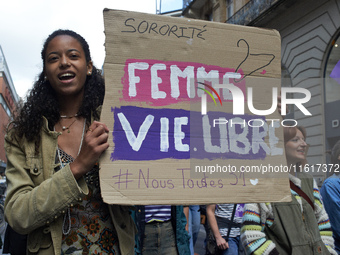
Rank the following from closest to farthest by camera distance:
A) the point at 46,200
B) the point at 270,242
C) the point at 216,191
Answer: the point at 46,200 → the point at 216,191 → the point at 270,242

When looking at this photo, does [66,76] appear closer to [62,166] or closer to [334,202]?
[62,166]

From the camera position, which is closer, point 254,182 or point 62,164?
point 62,164

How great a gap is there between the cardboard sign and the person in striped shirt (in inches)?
25.7

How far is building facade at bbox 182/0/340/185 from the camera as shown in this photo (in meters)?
9.27

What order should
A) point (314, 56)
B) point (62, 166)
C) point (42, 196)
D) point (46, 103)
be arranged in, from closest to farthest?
point (42, 196) < point (62, 166) < point (46, 103) < point (314, 56)

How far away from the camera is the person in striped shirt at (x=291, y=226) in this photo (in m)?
2.42

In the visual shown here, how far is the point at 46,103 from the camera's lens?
1.83 meters

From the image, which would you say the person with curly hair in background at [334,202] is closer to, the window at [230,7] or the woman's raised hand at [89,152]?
the woman's raised hand at [89,152]

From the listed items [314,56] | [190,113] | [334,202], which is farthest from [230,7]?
[190,113]

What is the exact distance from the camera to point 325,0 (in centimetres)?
1030

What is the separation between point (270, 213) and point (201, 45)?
4.27ft

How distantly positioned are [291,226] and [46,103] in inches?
68.9

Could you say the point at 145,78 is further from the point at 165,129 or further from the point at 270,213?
the point at 270,213

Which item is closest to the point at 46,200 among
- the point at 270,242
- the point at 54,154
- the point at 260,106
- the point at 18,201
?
the point at 18,201
